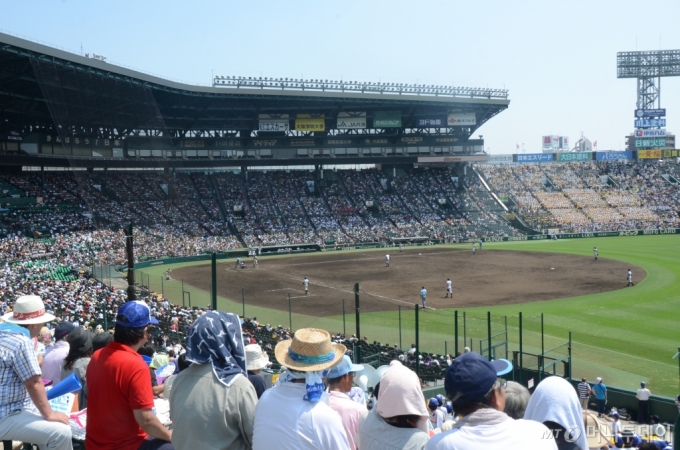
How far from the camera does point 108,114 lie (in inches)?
2156

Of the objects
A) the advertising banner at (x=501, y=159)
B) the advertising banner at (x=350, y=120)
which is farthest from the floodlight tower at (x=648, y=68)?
the advertising banner at (x=350, y=120)

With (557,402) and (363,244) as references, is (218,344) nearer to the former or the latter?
(557,402)

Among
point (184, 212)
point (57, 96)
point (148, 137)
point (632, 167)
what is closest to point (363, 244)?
point (184, 212)

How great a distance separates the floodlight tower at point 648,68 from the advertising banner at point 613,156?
8.26 m

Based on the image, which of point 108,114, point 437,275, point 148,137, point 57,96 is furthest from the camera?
point 148,137

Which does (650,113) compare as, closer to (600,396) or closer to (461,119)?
(461,119)

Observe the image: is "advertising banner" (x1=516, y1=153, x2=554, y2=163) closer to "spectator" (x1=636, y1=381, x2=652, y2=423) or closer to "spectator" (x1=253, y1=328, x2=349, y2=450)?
"spectator" (x1=636, y1=381, x2=652, y2=423)

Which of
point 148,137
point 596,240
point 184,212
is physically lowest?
point 596,240

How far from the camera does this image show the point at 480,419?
321 cm

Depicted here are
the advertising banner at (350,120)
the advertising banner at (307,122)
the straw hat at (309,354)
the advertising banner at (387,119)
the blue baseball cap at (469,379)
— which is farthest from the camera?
the advertising banner at (387,119)

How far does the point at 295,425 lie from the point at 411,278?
125 ft

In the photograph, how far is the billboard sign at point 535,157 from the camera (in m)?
94.1

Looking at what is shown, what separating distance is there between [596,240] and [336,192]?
3292 centimetres

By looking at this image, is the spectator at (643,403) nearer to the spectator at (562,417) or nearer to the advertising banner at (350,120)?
the spectator at (562,417)
